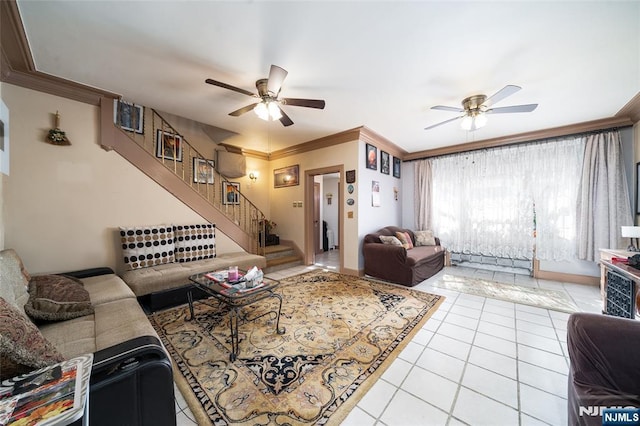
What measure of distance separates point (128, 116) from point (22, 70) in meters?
1.03

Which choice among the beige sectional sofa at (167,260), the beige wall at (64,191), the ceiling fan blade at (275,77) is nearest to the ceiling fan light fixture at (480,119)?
the ceiling fan blade at (275,77)

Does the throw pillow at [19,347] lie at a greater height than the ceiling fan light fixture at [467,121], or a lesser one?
lesser

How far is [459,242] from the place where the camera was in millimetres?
5023

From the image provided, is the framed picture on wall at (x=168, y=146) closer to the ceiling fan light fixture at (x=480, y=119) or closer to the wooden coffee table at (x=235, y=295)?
the wooden coffee table at (x=235, y=295)

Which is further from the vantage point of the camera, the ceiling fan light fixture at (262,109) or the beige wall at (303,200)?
the beige wall at (303,200)

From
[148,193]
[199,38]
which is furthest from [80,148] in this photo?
[199,38]

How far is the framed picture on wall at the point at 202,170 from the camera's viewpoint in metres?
4.56

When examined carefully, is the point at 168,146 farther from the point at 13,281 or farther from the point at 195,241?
the point at 13,281

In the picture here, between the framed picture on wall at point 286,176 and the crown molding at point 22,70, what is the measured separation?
10.6 feet

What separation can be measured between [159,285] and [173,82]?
257 cm

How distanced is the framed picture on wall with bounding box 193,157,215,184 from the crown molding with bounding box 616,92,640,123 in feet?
22.1

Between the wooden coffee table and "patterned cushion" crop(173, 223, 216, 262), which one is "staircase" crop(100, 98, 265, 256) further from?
the wooden coffee table

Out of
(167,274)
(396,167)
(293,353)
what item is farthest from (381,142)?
(167,274)

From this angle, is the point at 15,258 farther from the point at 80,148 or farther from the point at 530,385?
the point at 530,385
